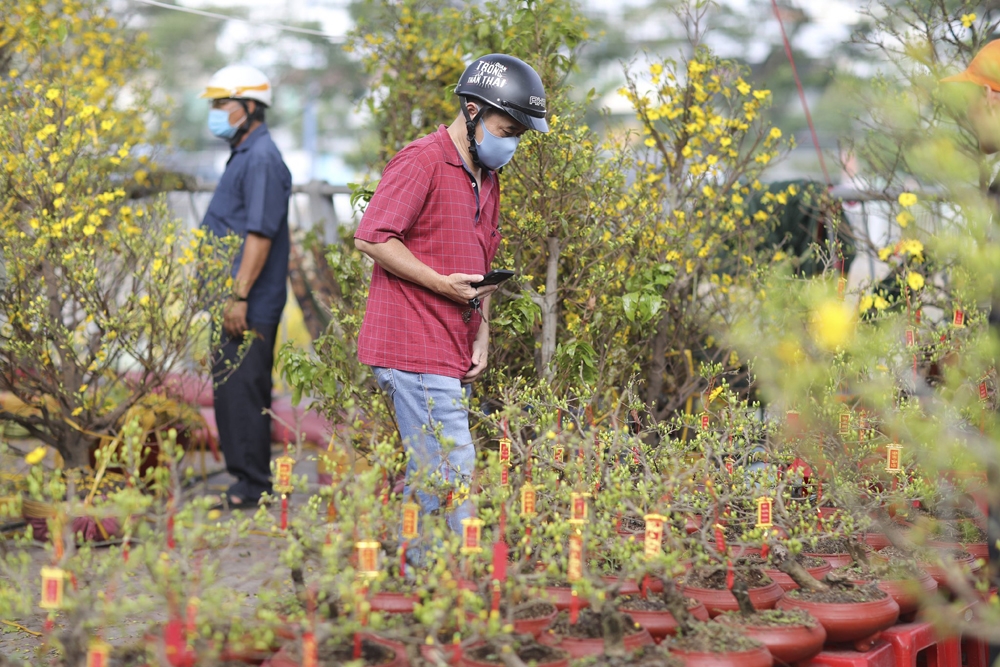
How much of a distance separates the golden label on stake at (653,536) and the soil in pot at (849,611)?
48 centimetres

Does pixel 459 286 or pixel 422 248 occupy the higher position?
pixel 422 248

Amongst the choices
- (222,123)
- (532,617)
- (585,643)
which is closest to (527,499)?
(532,617)

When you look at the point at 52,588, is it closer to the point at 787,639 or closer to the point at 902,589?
the point at 787,639

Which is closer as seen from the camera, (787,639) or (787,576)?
(787,639)

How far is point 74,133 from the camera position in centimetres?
436

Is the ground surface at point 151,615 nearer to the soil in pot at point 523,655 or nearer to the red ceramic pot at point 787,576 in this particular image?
the soil in pot at point 523,655

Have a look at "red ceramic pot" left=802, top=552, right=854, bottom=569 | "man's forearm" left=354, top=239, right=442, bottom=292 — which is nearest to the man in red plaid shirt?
"man's forearm" left=354, top=239, right=442, bottom=292

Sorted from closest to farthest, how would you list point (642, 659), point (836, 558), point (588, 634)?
point (642, 659), point (588, 634), point (836, 558)

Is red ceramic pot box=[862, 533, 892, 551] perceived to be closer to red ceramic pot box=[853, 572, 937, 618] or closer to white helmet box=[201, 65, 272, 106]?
red ceramic pot box=[853, 572, 937, 618]

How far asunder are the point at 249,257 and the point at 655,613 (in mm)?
2990

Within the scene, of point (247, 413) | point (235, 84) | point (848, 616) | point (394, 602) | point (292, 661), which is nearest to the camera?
point (292, 661)

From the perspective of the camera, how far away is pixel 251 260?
502cm

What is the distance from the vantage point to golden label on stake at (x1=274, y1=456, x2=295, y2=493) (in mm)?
2537

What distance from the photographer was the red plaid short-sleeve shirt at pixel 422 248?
10.0 ft
